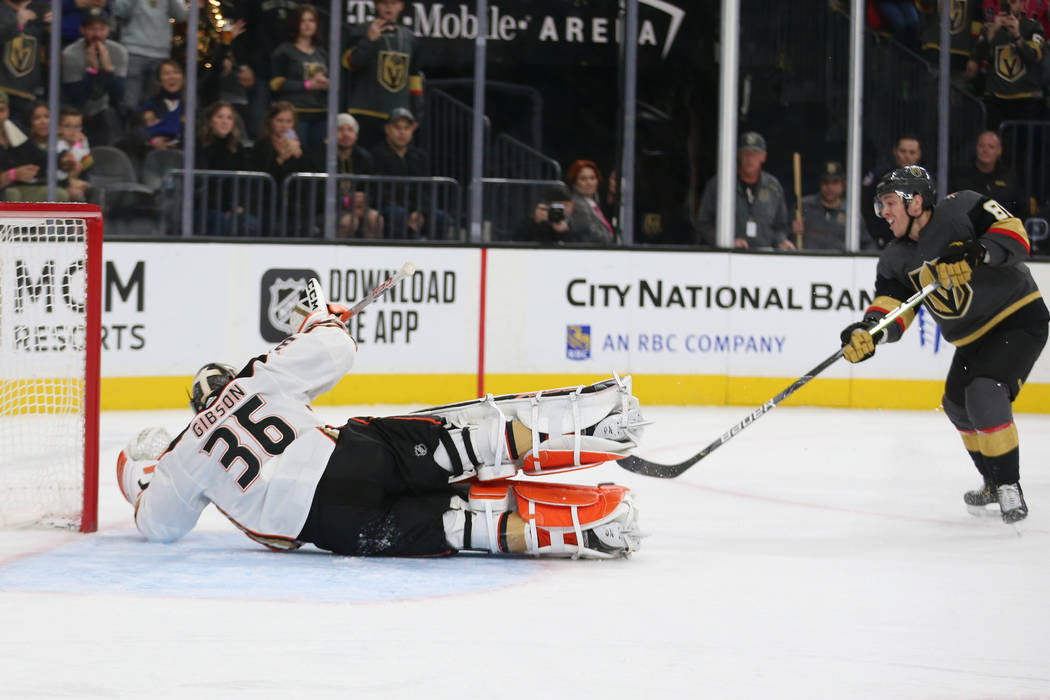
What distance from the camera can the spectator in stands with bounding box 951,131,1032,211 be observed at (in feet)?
25.2

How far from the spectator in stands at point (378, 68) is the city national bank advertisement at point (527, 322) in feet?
3.39

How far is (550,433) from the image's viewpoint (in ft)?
10.2

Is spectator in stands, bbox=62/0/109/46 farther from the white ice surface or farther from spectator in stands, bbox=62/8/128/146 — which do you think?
the white ice surface

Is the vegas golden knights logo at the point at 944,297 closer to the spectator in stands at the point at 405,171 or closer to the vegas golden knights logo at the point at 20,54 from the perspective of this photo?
the spectator in stands at the point at 405,171

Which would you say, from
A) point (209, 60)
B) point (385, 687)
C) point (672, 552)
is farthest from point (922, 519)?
point (209, 60)

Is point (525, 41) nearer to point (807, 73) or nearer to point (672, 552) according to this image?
point (807, 73)

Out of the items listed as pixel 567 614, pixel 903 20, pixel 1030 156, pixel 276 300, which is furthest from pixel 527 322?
pixel 567 614

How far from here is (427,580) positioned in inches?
119

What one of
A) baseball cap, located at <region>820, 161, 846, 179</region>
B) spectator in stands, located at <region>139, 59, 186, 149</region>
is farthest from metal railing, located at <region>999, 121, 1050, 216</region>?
spectator in stands, located at <region>139, 59, 186, 149</region>

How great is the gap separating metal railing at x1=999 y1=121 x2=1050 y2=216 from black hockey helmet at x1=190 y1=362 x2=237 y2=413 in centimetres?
580

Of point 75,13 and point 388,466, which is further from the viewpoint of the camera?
point 75,13

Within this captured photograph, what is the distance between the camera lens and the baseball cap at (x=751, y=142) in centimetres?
745

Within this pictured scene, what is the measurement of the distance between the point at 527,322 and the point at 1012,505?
3418 mm

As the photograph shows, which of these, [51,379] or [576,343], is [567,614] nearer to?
[51,379]
